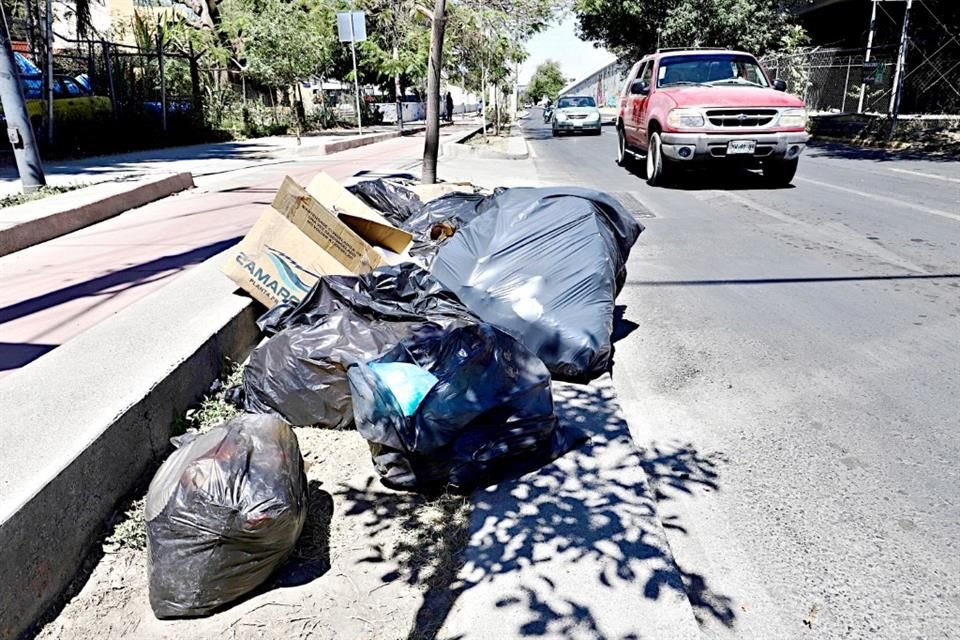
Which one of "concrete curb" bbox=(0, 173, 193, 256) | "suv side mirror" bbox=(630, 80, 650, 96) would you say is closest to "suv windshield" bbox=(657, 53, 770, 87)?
"suv side mirror" bbox=(630, 80, 650, 96)

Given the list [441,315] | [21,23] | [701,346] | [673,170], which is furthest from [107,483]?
[21,23]

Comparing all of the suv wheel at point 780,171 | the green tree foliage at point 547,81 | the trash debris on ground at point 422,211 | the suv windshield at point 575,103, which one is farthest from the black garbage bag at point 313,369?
the green tree foliage at point 547,81

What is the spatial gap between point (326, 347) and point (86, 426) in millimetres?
1093

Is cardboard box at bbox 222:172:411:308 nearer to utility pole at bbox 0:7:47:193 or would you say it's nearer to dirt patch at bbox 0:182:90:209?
dirt patch at bbox 0:182:90:209

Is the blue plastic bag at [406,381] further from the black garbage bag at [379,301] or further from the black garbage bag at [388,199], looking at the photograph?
the black garbage bag at [388,199]

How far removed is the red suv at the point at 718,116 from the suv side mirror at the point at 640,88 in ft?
0.06

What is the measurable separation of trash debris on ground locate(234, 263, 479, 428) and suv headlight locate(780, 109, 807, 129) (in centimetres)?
804

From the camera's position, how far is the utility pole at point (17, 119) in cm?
857

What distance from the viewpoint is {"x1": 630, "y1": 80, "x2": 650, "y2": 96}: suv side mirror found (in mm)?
11609

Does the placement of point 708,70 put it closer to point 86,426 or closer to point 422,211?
point 422,211

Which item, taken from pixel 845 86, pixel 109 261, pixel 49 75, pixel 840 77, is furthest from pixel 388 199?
pixel 840 77

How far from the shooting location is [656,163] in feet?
36.2

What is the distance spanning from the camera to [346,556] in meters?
2.62

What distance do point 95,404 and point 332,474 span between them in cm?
102
